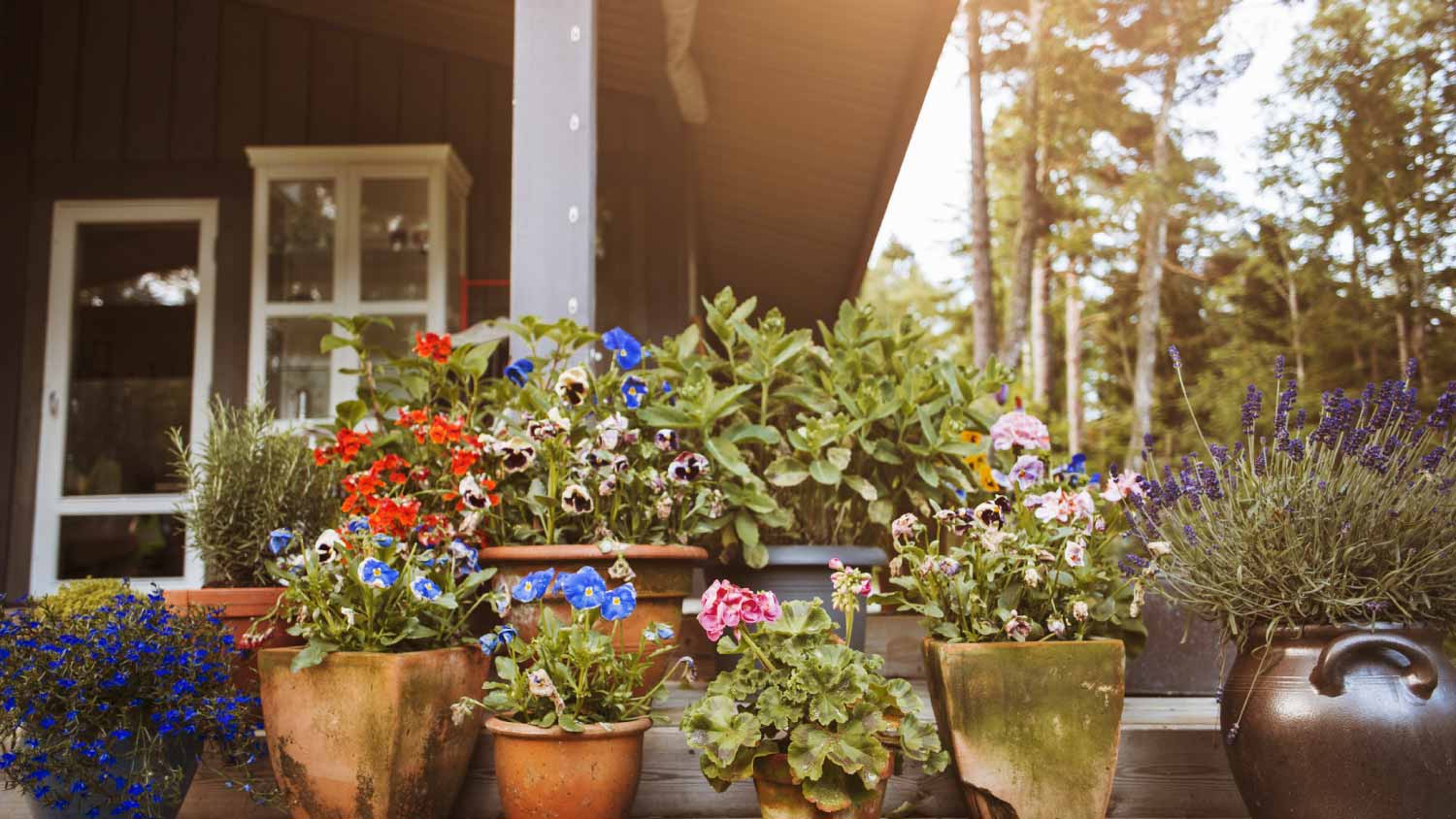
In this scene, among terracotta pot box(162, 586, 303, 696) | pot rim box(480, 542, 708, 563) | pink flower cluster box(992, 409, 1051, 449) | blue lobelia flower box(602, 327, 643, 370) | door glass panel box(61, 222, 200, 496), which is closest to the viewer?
pot rim box(480, 542, 708, 563)

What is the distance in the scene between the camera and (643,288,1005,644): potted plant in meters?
2.19

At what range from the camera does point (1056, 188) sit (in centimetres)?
1347

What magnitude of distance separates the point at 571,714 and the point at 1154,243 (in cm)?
1128

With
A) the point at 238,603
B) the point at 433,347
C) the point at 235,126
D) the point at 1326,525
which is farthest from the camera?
the point at 235,126

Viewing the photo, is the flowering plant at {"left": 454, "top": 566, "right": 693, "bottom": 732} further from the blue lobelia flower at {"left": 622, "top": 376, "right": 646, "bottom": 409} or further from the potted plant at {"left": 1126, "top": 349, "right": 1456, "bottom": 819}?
the potted plant at {"left": 1126, "top": 349, "right": 1456, "bottom": 819}

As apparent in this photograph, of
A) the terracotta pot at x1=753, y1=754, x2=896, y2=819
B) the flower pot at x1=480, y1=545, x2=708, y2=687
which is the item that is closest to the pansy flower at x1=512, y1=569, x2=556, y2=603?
the flower pot at x1=480, y1=545, x2=708, y2=687

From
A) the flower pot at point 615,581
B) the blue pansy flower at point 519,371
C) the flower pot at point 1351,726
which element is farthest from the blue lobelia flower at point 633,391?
the flower pot at point 1351,726

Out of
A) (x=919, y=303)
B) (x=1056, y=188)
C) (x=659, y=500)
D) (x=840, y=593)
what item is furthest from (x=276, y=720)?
(x=919, y=303)

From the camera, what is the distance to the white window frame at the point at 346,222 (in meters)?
Answer: 4.62

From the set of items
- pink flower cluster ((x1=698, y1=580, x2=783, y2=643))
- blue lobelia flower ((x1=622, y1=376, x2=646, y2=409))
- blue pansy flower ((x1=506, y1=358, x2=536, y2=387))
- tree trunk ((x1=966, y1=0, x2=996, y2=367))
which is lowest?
pink flower cluster ((x1=698, y1=580, x2=783, y2=643))

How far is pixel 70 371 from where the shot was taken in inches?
186

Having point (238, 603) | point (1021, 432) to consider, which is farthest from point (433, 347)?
point (1021, 432)

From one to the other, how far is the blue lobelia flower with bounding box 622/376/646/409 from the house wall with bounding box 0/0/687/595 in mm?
2792

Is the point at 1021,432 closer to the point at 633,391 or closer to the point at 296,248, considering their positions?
the point at 633,391
